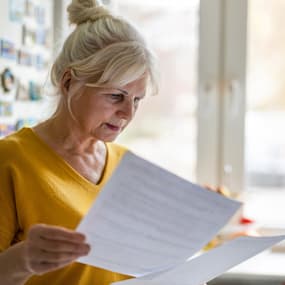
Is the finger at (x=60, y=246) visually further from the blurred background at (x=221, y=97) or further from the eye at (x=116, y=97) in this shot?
the blurred background at (x=221, y=97)

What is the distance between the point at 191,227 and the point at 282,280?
88 centimetres

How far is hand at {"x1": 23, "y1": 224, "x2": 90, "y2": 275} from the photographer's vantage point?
30.4 inches

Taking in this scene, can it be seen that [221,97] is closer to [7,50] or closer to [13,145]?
[7,50]

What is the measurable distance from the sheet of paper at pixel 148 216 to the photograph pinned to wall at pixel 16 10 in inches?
36.5

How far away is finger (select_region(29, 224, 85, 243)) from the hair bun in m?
0.50

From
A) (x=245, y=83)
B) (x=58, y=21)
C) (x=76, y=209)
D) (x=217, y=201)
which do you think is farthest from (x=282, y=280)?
(x=58, y=21)

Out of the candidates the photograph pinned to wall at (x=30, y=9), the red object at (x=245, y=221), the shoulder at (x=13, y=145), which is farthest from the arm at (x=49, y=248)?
the red object at (x=245, y=221)

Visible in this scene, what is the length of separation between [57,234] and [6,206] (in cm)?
25

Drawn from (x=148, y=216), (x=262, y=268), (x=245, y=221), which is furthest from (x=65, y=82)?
(x=245, y=221)

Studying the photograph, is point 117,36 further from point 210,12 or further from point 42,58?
point 210,12

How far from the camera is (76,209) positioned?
1058 millimetres

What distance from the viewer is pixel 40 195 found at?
40.8 inches

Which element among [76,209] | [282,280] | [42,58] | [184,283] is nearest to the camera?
[184,283]

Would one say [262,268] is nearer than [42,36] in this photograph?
Yes
